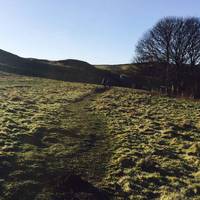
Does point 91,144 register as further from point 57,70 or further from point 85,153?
point 57,70

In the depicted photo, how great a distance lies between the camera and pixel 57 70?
88750 millimetres

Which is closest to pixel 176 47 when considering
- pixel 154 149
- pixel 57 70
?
pixel 57 70

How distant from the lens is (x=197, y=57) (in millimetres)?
82812

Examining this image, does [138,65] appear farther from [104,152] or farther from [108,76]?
[104,152]

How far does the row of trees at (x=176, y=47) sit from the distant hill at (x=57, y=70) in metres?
9.18

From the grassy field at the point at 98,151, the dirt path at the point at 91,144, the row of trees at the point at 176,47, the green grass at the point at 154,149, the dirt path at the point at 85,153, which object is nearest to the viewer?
the grassy field at the point at 98,151

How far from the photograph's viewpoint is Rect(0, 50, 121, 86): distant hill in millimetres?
81750

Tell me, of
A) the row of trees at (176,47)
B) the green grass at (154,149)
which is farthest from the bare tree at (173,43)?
the green grass at (154,149)

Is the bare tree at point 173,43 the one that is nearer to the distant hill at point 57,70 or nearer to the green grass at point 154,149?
the distant hill at point 57,70

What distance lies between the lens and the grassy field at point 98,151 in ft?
57.9

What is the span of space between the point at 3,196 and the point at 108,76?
70.3 m

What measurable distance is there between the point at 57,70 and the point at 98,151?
66720 mm

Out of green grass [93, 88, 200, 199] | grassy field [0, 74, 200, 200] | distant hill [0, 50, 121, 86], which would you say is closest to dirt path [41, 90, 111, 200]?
grassy field [0, 74, 200, 200]

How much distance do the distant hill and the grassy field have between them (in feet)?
133
